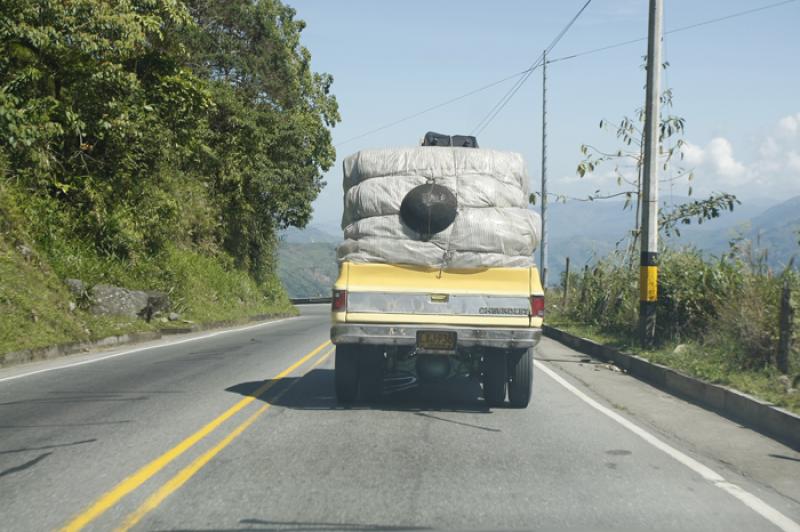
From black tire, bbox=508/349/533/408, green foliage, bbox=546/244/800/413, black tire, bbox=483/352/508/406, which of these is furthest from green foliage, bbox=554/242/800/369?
black tire, bbox=483/352/508/406

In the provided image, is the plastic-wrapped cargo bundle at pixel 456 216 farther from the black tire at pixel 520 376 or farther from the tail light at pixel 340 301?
the black tire at pixel 520 376

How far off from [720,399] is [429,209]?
417cm

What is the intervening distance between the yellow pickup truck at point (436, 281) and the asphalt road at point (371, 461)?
1.65 feet

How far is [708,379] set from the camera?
10719 mm

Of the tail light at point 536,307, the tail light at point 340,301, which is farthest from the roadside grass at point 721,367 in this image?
the tail light at point 340,301

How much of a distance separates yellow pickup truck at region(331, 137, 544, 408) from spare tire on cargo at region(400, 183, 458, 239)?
0.01 m

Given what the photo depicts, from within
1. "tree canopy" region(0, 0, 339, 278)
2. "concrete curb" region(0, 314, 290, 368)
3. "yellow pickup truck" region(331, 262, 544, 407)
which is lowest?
"concrete curb" region(0, 314, 290, 368)

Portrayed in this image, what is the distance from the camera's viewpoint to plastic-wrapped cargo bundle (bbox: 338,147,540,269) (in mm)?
8906

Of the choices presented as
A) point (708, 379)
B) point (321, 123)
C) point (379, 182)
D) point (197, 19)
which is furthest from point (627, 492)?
point (321, 123)

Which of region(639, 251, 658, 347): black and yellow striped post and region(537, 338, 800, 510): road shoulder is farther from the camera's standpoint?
region(639, 251, 658, 347): black and yellow striped post

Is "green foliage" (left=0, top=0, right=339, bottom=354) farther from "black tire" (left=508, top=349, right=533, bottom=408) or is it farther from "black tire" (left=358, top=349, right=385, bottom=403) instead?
"black tire" (left=508, top=349, right=533, bottom=408)

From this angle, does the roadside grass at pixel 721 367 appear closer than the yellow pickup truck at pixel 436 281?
No

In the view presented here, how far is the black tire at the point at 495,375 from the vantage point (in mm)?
9094

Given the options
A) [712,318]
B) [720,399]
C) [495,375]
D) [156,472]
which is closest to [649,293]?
[712,318]
